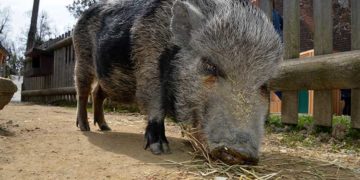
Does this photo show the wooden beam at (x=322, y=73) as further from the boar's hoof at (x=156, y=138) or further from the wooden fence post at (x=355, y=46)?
the boar's hoof at (x=156, y=138)

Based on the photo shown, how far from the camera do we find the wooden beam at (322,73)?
3.75 meters

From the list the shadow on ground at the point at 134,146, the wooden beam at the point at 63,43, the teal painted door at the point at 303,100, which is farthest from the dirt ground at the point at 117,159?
the wooden beam at the point at 63,43

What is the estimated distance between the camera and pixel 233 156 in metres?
2.29

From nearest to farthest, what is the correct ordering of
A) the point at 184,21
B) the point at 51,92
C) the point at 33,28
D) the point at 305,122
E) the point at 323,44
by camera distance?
the point at 184,21, the point at 323,44, the point at 305,122, the point at 51,92, the point at 33,28

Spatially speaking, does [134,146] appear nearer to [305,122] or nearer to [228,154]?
[228,154]

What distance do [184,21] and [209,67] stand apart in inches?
16.5

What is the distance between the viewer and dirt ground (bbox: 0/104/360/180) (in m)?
2.46

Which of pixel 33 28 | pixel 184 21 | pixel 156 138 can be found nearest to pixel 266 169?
pixel 156 138

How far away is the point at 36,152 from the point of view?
300 cm

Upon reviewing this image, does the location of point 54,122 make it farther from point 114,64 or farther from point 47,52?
point 47,52

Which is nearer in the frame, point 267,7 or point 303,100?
point 267,7

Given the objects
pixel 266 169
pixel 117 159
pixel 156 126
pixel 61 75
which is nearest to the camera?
pixel 266 169

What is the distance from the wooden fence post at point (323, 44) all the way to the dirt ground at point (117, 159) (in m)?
0.59

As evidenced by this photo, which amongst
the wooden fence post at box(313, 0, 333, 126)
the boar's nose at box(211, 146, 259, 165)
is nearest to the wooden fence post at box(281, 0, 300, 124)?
the wooden fence post at box(313, 0, 333, 126)
